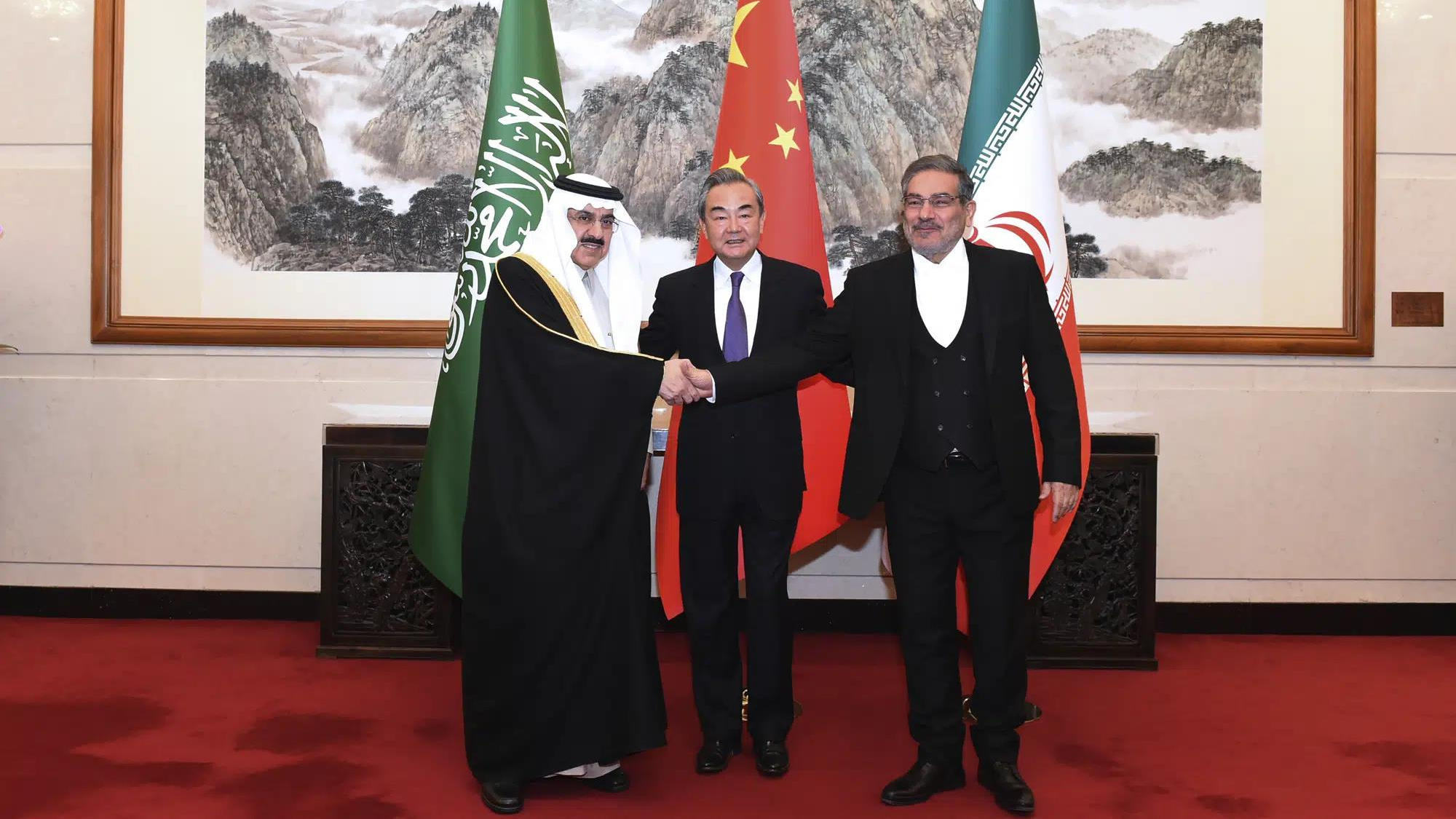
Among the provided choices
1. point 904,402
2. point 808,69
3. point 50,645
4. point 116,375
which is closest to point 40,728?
point 50,645

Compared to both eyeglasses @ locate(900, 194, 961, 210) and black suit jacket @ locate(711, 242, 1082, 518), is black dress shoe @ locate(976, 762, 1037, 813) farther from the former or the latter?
eyeglasses @ locate(900, 194, 961, 210)

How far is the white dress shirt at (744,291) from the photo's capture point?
302 centimetres

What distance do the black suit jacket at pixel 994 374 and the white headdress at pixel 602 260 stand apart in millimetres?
328

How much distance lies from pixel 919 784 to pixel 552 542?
3.79 ft

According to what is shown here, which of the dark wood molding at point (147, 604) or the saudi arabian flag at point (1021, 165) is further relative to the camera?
the dark wood molding at point (147, 604)

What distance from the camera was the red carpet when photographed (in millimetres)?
2693

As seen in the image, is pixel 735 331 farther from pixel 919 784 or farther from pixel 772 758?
pixel 919 784

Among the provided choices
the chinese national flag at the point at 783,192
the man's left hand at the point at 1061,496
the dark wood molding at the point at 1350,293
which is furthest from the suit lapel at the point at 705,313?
the dark wood molding at the point at 1350,293

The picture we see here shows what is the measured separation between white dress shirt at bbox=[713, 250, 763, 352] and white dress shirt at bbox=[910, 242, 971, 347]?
0.50m

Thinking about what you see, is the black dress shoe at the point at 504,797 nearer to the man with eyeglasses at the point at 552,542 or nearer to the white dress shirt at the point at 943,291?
the man with eyeglasses at the point at 552,542

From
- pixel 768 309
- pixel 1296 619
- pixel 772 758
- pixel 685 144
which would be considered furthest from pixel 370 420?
pixel 1296 619

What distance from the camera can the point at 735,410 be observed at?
9.58 ft

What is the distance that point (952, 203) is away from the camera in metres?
2.68

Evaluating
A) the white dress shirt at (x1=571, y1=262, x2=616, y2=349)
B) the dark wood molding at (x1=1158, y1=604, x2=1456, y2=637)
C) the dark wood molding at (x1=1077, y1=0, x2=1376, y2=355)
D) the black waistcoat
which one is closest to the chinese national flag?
the white dress shirt at (x1=571, y1=262, x2=616, y2=349)
